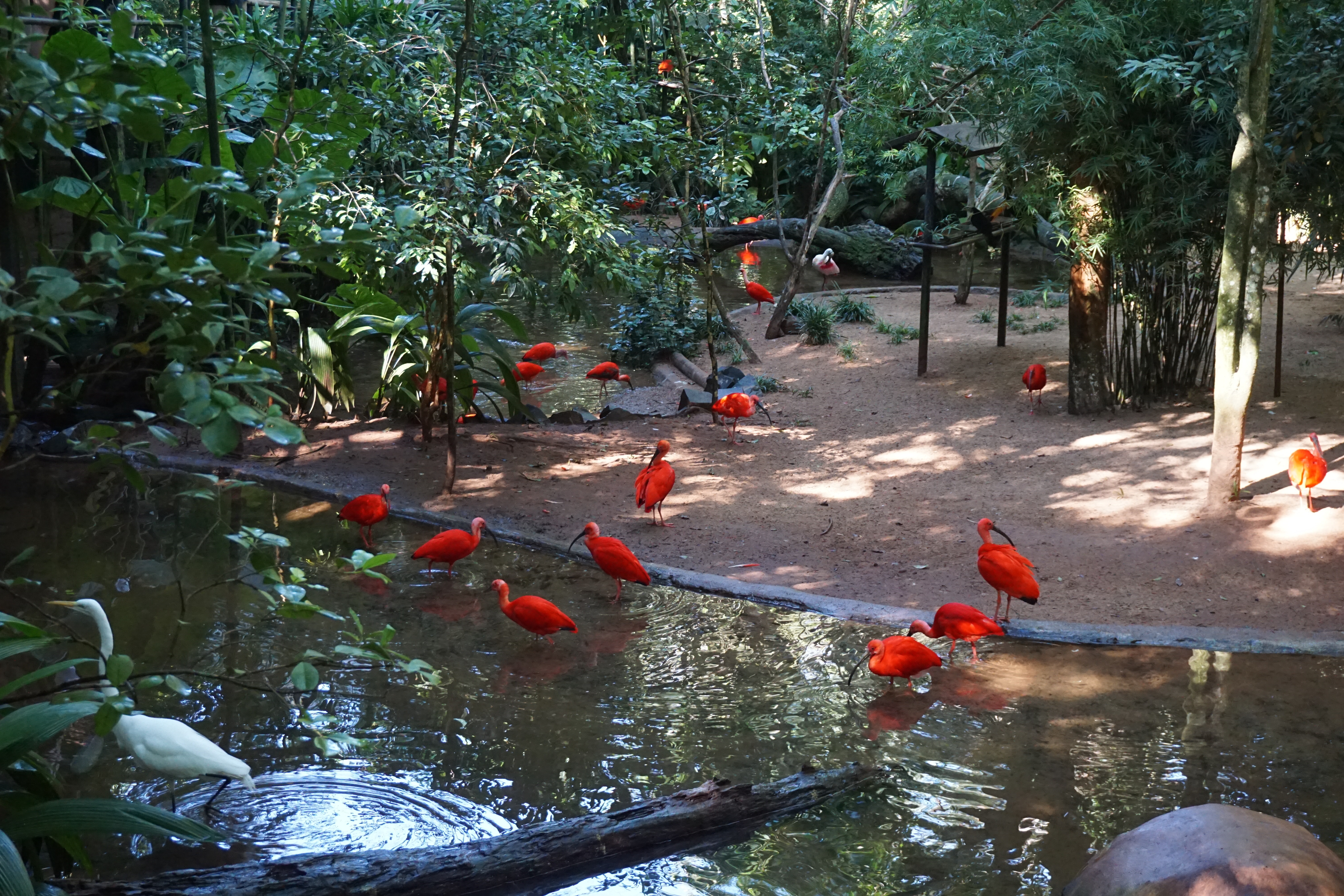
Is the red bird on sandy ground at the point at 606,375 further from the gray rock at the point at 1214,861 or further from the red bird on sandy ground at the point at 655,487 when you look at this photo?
the gray rock at the point at 1214,861

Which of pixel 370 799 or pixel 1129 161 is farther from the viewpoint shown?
pixel 1129 161

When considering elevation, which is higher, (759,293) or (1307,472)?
(759,293)

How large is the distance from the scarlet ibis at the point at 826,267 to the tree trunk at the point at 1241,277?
7.61 metres

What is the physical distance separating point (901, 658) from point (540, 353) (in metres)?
6.48

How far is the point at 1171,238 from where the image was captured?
8086 millimetres

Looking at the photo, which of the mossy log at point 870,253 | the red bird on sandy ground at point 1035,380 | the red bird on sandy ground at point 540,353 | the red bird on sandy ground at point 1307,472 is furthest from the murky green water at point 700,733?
the mossy log at point 870,253

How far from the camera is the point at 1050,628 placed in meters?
5.03

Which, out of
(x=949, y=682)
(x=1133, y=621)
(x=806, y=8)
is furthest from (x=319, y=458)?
(x=806, y=8)

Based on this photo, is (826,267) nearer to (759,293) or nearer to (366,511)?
(759,293)

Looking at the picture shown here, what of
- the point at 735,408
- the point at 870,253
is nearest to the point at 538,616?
the point at 735,408

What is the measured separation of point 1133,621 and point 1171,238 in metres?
4.09

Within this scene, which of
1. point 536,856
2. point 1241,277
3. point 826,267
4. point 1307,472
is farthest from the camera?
point 826,267

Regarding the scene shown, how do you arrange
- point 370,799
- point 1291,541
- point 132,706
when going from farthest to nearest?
point 1291,541 → point 370,799 → point 132,706

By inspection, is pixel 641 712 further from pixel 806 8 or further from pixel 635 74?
pixel 806 8
